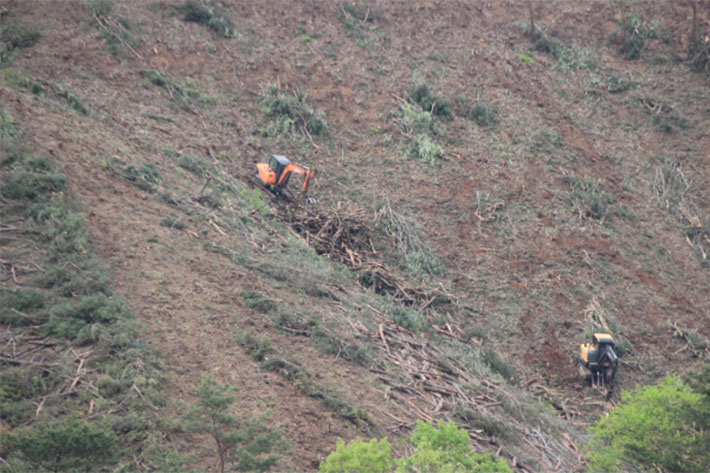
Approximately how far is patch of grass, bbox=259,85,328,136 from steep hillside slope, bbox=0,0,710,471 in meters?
0.06

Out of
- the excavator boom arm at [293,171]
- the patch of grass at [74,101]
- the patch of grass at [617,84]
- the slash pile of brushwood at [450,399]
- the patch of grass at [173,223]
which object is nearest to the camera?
the slash pile of brushwood at [450,399]

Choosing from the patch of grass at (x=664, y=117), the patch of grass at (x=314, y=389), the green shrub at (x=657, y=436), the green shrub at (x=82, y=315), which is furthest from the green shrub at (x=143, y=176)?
the patch of grass at (x=664, y=117)

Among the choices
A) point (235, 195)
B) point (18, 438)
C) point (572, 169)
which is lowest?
point (235, 195)

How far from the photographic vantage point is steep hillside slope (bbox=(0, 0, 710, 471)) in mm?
7176

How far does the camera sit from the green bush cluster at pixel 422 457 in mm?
4176

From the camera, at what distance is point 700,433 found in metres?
5.54

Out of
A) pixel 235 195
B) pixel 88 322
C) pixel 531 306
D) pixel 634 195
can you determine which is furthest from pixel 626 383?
pixel 88 322

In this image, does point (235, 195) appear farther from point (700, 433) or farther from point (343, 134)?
point (700, 433)

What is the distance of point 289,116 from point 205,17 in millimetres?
4533

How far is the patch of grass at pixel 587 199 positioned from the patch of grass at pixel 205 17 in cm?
1072

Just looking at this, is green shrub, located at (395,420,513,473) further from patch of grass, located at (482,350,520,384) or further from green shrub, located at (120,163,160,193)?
green shrub, located at (120,163,160,193)

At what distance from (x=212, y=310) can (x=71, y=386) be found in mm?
2094

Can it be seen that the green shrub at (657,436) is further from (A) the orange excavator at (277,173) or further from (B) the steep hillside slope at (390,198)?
(A) the orange excavator at (277,173)

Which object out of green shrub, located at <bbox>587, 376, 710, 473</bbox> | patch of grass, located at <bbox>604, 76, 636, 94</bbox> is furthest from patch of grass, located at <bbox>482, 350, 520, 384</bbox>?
patch of grass, located at <bbox>604, 76, 636, 94</bbox>
